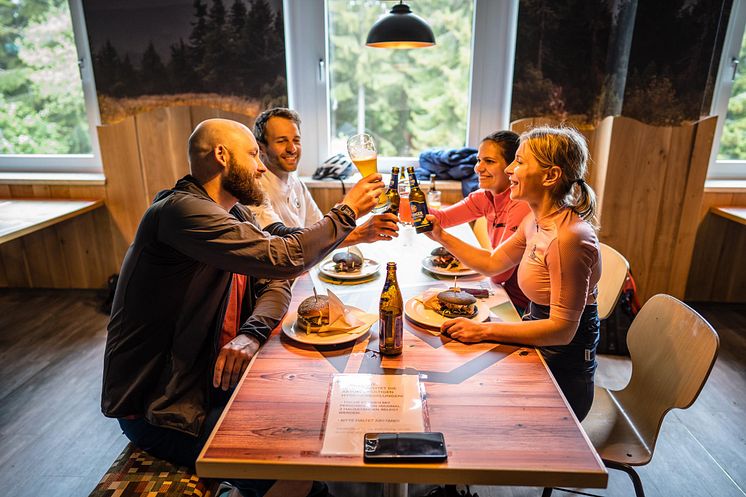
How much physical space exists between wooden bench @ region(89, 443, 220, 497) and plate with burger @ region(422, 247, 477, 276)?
974 millimetres

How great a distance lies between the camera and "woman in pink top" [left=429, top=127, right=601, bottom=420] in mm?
1316

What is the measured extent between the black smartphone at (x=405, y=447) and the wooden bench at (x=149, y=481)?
21.7 inches

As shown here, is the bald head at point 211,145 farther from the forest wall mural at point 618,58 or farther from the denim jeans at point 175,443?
the forest wall mural at point 618,58

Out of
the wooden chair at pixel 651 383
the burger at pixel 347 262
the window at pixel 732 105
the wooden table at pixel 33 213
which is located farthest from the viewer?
the window at pixel 732 105

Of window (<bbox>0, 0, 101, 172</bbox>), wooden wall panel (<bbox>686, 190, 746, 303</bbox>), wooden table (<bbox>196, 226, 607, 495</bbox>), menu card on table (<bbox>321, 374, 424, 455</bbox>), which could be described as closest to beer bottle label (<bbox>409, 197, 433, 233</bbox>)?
wooden table (<bbox>196, 226, 607, 495</bbox>)

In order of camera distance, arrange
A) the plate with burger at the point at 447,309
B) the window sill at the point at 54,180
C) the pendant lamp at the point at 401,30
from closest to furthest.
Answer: the plate with burger at the point at 447,309, the pendant lamp at the point at 401,30, the window sill at the point at 54,180

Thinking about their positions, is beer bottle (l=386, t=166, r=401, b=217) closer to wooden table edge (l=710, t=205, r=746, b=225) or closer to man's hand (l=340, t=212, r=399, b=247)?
man's hand (l=340, t=212, r=399, b=247)

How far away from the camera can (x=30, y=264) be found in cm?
367

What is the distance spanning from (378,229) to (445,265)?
0.32 metres

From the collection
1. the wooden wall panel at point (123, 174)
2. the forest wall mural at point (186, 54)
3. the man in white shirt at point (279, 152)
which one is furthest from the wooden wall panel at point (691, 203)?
the wooden wall panel at point (123, 174)

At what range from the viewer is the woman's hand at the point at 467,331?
130 centimetres

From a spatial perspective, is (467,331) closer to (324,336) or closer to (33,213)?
(324,336)

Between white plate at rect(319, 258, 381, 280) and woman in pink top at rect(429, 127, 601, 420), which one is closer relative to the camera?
woman in pink top at rect(429, 127, 601, 420)

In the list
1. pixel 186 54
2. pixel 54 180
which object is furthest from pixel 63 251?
pixel 186 54
